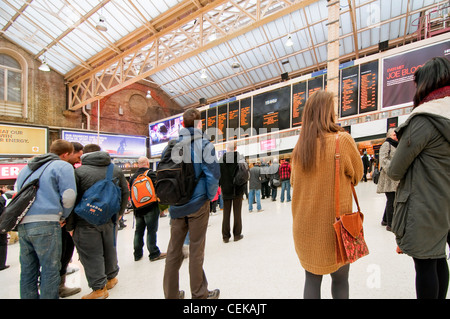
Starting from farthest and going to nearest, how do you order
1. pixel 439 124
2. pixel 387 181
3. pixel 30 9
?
pixel 30 9, pixel 387 181, pixel 439 124

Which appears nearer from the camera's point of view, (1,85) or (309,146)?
(309,146)

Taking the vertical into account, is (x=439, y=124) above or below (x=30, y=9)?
below

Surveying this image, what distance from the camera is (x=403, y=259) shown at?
2.33 metres

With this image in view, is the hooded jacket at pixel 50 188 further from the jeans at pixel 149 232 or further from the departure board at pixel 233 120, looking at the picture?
the departure board at pixel 233 120

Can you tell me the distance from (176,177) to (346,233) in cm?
115

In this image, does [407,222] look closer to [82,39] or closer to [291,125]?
[291,125]

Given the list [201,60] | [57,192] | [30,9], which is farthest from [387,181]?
[30,9]

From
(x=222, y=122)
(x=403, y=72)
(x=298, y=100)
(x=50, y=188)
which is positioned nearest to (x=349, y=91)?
(x=403, y=72)

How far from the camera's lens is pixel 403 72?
6879mm

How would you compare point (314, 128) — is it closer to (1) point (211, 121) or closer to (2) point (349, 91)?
(2) point (349, 91)

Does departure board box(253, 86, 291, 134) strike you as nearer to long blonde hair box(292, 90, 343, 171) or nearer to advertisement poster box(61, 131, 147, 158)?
advertisement poster box(61, 131, 147, 158)

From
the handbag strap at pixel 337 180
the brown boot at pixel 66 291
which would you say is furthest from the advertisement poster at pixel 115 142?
the handbag strap at pixel 337 180

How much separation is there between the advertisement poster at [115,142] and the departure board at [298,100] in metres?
10.1

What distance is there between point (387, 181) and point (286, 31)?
31.8 feet
